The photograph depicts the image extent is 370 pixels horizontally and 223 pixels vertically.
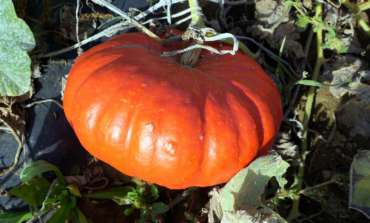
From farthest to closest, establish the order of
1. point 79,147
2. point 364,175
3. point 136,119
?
point 79,147 → point 364,175 → point 136,119

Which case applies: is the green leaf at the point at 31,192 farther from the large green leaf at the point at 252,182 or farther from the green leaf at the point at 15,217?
the large green leaf at the point at 252,182

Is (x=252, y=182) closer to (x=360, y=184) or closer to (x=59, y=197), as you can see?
(x=360, y=184)

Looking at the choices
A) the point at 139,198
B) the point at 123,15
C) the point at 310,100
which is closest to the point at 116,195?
the point at 139,198

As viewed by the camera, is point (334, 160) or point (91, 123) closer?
point (91, 123)

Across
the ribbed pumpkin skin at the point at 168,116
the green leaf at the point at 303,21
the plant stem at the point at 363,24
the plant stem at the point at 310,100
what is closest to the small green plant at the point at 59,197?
the ribbed pumpkin skin at the point at 168,116

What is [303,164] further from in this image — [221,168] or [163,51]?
[163,51]

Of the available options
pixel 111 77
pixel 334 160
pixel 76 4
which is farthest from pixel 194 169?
pixel 76 4

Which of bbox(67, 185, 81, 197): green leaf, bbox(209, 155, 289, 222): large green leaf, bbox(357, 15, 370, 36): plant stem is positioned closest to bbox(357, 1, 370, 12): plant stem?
bbox(357, 15, 370, 36): plant stem
